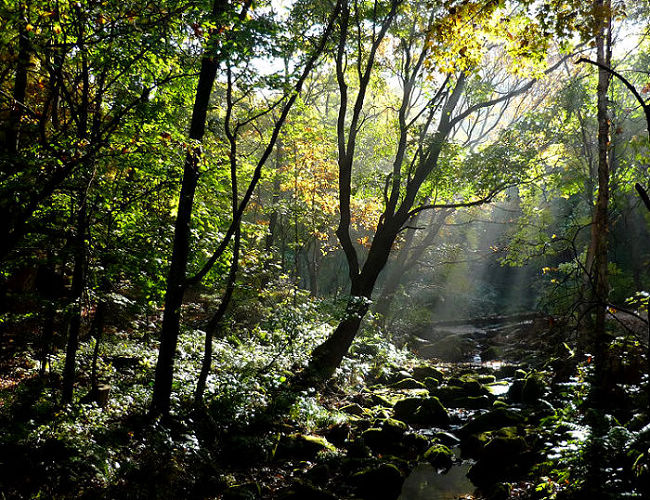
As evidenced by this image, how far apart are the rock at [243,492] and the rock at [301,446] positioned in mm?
1398

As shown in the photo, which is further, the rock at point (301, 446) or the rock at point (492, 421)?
the rock at point (492, 421)

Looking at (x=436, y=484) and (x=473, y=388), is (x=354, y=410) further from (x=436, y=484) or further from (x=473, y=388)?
(x=473, y=388)

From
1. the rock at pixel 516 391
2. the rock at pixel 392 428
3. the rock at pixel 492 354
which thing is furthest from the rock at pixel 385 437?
the rock at pixel 492 354

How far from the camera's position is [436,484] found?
719 cm

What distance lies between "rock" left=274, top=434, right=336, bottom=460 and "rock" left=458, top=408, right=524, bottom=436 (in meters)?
3.32

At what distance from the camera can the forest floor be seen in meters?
5.07

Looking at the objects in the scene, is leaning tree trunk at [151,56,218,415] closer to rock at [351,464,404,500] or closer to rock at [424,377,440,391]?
rock at [351,464,404,500]

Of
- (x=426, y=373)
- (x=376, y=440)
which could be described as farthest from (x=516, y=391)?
(x=376, y=440)

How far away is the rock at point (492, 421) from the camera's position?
914 cm

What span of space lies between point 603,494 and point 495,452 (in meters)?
2.83

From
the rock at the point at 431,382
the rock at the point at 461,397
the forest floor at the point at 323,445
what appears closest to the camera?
the forest floor at the point at 323,445

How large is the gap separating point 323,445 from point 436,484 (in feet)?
6.66

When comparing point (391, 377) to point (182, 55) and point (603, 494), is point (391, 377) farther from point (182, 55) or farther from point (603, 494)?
point (182, 55)

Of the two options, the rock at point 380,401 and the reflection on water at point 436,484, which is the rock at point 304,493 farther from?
the rock at point 380,401
